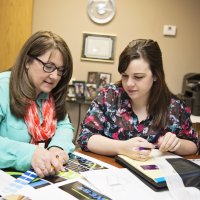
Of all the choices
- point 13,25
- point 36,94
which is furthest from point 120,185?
point 13,25

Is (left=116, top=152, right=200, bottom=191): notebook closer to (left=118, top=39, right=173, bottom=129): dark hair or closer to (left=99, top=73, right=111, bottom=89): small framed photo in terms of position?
(left=118, top=39, right=173, bottom=129): dark hair

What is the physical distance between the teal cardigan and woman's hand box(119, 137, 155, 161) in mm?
222

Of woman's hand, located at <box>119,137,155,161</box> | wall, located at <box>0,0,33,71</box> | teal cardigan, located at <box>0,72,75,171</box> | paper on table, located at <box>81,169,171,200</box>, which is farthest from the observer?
wall, located at <box>0,0,33,71</box>

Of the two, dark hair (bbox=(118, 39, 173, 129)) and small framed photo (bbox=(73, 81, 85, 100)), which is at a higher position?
dark hair (bbox=(118, 39, 173, 129))

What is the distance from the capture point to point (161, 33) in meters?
3.12

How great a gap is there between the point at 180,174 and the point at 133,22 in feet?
7.70

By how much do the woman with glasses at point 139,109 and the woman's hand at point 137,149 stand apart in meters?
0.15

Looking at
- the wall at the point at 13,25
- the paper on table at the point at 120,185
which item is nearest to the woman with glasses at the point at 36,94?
the paper on table at the point at 120,185

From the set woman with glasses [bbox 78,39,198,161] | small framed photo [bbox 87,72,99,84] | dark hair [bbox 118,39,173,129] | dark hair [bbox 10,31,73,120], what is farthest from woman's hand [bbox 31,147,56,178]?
small framed photo [bbox 87,72,99,84]

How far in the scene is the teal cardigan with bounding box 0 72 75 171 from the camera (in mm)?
1011

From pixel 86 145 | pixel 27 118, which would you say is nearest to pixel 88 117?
pixel 86 145

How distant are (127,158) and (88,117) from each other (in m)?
0.36

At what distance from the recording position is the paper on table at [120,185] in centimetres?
A: 89

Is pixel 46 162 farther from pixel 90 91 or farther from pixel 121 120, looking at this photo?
pixel 90 91
